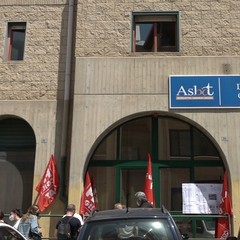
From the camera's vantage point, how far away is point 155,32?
1260 centimetres

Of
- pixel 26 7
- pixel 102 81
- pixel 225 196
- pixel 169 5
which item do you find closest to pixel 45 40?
pixel 26 7

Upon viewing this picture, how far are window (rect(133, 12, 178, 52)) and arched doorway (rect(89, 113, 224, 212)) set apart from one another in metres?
2.09

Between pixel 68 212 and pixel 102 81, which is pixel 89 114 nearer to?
pixel 102 81

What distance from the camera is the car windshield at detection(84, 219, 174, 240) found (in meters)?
5.17

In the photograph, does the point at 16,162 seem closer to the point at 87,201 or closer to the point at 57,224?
the point at 87,201

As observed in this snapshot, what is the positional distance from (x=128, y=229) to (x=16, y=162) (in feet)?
25.3

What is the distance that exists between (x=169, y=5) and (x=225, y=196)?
5.72 metres

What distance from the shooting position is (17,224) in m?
9.38

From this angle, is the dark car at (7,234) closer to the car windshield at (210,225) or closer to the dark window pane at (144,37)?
the car windshield at (210,225)

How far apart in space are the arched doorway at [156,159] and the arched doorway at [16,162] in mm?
1923

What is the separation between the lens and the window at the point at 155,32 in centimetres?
1243

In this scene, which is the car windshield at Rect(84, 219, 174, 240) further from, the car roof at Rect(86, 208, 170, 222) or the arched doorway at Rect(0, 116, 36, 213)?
the arched doorway at Rect(0, 116, 36, 213)

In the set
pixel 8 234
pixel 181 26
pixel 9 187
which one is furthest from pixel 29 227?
pixel 181 26

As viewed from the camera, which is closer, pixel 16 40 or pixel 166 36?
pixel 166 36
